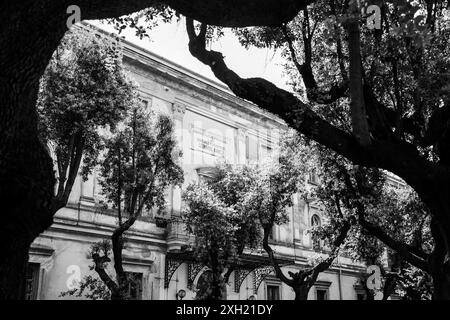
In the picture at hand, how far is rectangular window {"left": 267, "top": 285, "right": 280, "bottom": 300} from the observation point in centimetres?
2288

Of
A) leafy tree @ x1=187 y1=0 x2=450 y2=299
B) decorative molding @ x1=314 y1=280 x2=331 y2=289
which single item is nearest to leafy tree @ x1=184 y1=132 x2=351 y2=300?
leafy tree @ x1=187 y1=0 x2=450 y2=299

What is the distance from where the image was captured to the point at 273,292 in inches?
910

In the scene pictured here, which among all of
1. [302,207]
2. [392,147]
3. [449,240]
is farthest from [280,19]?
[302,207]

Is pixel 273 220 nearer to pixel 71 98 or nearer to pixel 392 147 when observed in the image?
pixel 71 98

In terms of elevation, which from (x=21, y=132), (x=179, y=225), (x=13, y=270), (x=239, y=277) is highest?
(x=179, y=225)

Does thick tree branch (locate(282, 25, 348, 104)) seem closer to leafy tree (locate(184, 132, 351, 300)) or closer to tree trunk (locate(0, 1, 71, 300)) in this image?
tree trunk (locate(0, 1, 71, 300))

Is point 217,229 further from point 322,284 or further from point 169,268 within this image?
point 322,284

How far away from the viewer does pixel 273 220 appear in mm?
17062

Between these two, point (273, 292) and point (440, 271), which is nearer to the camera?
point (440, 271)

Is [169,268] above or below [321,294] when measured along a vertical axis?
above

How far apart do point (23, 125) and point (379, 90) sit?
7112 millimetres

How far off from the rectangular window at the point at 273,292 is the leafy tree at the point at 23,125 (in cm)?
1926

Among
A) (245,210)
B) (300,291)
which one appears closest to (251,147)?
(245,210)

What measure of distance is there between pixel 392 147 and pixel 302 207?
2032cm
